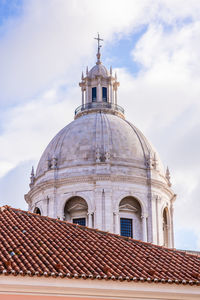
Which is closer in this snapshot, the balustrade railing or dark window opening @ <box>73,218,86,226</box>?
dark window opening @ <box>73,218,86,226</box>

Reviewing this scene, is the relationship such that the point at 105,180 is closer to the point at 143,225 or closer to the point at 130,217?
Answer: the point at 130,217

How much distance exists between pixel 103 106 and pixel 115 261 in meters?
38.5

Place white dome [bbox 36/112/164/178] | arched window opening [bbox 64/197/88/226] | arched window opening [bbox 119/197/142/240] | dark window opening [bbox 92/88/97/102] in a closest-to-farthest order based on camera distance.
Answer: arched window opening [bbox 119/197/142/240]
arched window opening [bbox 64/197/88/226]
white dome [bbox 36/112/164/178]
dark window opening [bbox 92/88/97/102]

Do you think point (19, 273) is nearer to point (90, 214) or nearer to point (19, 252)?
point (19, 252)

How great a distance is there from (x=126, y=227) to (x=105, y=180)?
440cm

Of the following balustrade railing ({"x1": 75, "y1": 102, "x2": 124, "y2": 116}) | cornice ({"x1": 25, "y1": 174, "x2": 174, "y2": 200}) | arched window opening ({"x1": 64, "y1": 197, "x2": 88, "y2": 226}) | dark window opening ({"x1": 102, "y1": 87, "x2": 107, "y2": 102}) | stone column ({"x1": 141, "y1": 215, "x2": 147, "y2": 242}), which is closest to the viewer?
stone column ({"x1": 141, "y1": 215, "x2": 147, "y2": 242})

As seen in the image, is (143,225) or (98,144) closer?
(143,225)

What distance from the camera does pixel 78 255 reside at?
2655 centimetres

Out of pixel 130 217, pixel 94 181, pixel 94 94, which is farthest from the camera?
pixel 94 94

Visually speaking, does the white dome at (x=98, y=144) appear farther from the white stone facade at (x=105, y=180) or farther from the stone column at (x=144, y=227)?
the stone column at (x=144, y=227)

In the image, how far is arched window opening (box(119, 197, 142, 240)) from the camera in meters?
56.4

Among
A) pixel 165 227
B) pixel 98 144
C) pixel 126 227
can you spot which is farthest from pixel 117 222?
pixel 98 144

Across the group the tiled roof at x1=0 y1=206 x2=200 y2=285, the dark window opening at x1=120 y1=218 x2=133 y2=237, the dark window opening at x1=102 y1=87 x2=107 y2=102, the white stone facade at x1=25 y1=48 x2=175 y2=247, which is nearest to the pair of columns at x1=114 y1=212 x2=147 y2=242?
the white stone facade at x1=25 y1=48 x2=175 y2=247

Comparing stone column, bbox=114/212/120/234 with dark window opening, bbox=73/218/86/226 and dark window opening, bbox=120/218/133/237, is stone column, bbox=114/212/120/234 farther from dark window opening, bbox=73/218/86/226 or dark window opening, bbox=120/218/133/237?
dark window opening, bbox=73/218/86/226
